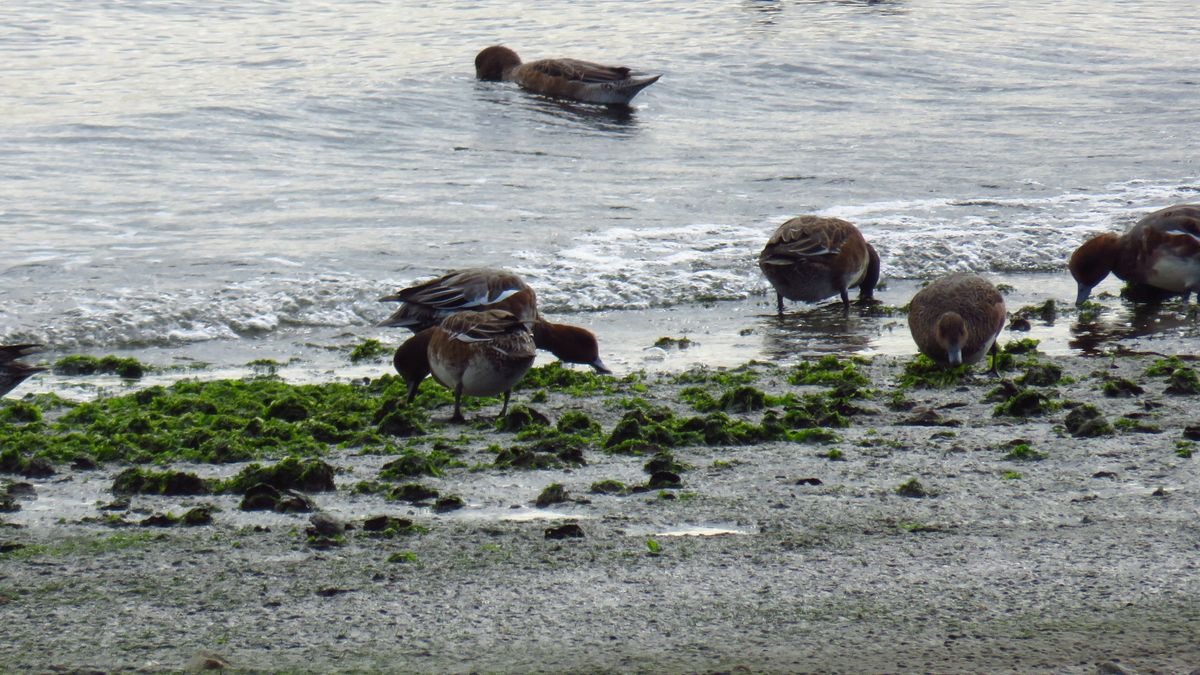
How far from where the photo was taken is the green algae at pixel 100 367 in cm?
798

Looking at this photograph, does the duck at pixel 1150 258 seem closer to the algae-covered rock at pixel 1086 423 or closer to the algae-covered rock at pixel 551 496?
the algae-covered rock at pixel 1086 423

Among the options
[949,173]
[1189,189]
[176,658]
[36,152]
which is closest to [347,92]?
[36,152]

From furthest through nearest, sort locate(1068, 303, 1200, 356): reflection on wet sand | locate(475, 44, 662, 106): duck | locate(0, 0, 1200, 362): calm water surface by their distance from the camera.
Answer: locate(475, 44, 662, 106): duck
locate(0, 0, 1200, 362): calm water surface
locate(1068, 303, 1200, 356): reflection on wet sand

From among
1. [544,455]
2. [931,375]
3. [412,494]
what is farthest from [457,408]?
[931,375]

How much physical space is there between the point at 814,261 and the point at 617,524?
16.9 ft

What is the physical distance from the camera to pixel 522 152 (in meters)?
16.5

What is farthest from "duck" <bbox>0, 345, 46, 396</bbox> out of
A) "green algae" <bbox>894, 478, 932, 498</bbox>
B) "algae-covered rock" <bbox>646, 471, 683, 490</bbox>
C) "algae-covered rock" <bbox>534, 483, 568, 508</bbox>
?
"green algae" <bbox>894, 478, 932, 498</bbox>

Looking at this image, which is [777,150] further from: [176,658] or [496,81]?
[176,658]

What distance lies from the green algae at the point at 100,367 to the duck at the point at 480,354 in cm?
193

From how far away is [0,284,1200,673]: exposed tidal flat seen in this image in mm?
3795

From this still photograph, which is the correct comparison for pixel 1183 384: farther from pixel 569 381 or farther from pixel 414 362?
pixel 414 362

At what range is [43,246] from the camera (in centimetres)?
1128

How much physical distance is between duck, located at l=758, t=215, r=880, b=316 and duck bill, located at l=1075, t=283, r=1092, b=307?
4.69 feet

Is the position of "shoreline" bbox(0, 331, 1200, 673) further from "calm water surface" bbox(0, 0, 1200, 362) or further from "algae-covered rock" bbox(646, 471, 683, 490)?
"calm water surface" bbox(0, 0, 1200, 362)
